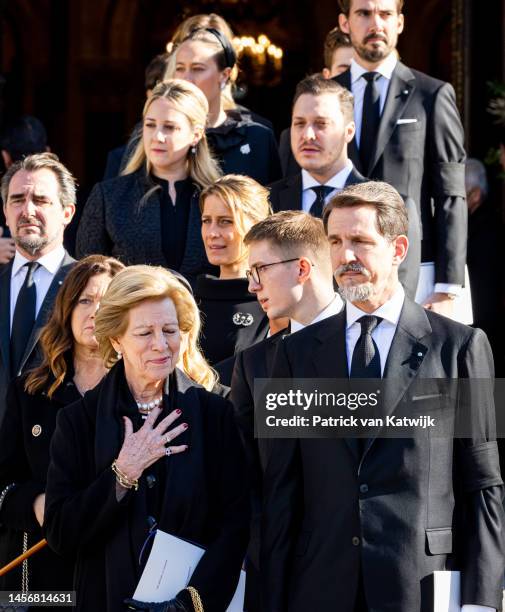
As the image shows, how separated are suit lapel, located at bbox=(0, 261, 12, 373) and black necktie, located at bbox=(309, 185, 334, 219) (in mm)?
1410

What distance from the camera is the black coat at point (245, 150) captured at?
759 cm

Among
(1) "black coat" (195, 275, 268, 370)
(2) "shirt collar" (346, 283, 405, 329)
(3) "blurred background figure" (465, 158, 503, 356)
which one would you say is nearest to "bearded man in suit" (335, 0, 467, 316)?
(1) "black coat" (195, 275, 268, 370)

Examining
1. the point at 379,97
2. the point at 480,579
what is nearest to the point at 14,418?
the point at 480,579

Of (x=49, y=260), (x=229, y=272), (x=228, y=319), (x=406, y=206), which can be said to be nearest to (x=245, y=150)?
(x=406, y=206)

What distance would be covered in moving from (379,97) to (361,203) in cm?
226

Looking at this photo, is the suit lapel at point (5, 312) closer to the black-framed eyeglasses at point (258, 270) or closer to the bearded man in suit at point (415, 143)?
the black-framed eyeglasses at point (258, 270)

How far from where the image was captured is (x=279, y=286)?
562 cm

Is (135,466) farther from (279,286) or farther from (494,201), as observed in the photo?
(494,201)

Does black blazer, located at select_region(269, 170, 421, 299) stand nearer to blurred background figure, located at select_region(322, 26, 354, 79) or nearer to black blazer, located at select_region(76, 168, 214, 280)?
black blazer, located at select_region(76, 168, 214, 280)

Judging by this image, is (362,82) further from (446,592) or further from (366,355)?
(446,592)

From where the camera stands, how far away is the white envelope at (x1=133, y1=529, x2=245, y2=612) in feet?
15.4

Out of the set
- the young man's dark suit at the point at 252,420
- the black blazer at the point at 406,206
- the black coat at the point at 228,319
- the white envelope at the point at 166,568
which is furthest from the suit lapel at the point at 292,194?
the white envelope at the point at 166,568

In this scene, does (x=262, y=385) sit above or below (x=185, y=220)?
below

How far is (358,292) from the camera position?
5.00 metres
